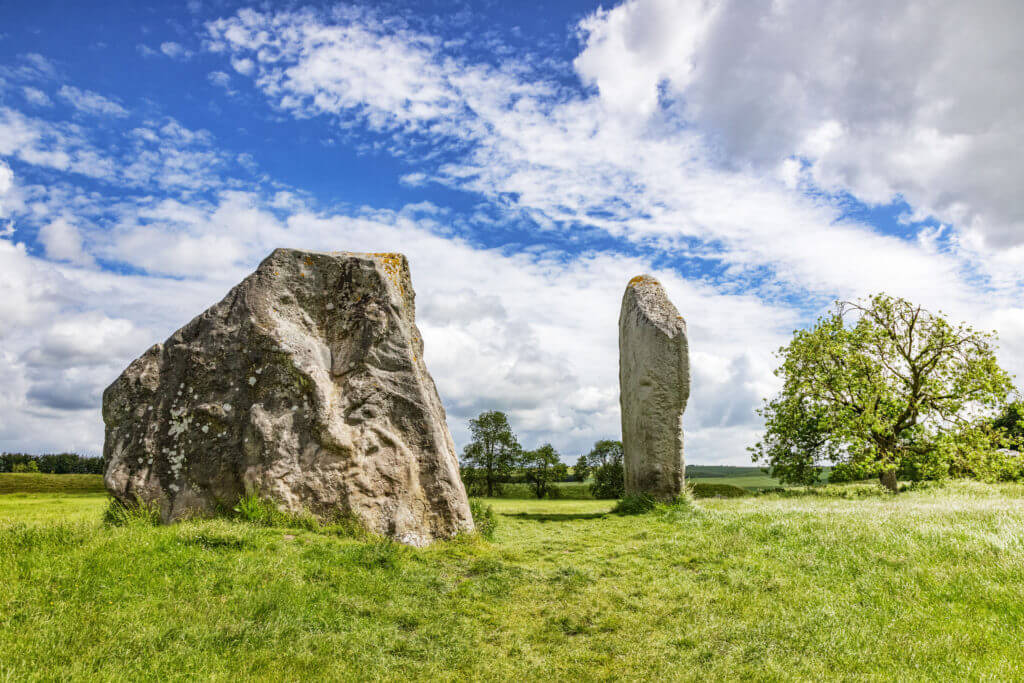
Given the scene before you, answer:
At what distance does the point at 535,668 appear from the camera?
677cm

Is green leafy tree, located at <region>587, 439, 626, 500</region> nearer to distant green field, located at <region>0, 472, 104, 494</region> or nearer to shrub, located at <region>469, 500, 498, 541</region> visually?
shrub, located at <region>469, 500, 498, 541</region>

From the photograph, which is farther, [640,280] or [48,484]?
[48,484]

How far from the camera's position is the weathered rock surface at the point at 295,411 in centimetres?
1038

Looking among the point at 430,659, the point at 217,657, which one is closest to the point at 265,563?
the point at 217,657

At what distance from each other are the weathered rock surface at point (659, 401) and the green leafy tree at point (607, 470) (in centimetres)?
1557

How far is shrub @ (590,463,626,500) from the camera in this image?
1351 inches

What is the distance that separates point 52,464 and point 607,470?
44.1 meters

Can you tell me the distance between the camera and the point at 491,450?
35.5 m

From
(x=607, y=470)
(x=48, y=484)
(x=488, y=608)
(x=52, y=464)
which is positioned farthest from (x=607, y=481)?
(x=52, y=464)

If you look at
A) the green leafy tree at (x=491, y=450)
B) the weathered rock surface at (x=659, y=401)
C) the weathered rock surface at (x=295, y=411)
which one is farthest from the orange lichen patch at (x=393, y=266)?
the green leafy tree at (x=491, y=450)

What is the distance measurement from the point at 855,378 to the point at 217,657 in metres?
24.8

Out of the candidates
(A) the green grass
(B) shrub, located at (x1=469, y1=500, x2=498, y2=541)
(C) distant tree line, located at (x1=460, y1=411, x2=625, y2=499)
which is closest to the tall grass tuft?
(A) the green grass

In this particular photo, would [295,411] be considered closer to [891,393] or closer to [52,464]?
[891,393]

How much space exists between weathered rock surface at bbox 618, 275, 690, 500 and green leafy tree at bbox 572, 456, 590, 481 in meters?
18.5
